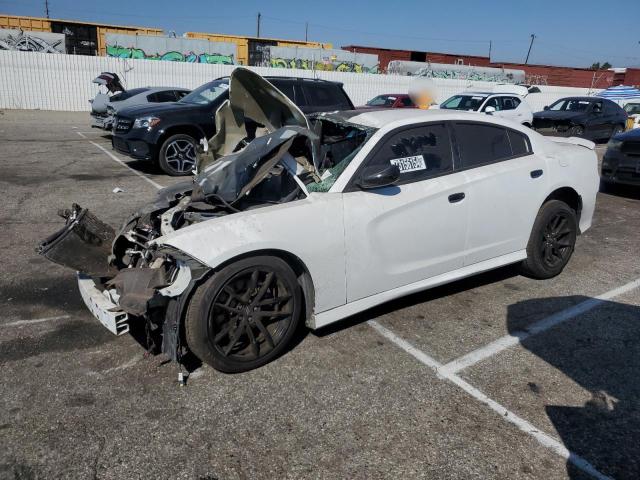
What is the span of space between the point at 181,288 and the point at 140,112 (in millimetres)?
7165

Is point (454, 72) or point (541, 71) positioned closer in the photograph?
point (454, 72)

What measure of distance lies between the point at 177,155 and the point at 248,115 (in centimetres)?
549

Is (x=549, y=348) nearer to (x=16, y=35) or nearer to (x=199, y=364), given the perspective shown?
(x=199, y=364)

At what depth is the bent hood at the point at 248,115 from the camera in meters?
3.85

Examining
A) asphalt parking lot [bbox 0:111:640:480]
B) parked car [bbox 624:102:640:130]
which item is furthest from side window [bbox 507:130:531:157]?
parked car [bbox 624:102:640:130]

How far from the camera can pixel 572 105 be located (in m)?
16.8

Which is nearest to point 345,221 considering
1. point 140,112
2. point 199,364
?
point 199,364

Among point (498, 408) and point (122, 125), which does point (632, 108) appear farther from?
point (498, 408)

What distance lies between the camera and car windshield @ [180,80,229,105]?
9712mm

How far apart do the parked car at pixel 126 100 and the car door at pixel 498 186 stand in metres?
10.4

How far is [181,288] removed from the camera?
3.00 meters

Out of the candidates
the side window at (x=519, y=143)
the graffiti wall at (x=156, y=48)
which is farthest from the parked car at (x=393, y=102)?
the graffiti wall at (x=156, y=48)

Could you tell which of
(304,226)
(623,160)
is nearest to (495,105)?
(623,160)

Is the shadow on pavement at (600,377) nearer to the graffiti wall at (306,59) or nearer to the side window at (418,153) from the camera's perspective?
the side window at (418,153)
